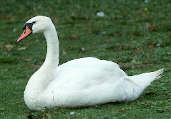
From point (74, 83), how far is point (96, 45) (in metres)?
5.48

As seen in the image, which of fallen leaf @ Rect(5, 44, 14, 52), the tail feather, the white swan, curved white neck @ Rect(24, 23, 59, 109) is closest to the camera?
the white swan

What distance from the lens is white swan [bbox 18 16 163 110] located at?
5.90m

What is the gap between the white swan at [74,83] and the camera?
19.4ft

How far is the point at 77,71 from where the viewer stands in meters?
6.23

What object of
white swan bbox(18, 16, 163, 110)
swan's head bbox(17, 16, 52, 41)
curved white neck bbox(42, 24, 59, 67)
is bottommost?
white swan bbox(18, 16, 163, 110)

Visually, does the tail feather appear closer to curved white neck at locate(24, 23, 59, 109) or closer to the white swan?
the white swan

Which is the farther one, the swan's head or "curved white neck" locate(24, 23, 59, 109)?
the swan's head

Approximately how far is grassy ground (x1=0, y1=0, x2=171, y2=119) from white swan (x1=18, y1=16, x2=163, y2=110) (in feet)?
0.42

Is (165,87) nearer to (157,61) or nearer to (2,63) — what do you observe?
(157,61)

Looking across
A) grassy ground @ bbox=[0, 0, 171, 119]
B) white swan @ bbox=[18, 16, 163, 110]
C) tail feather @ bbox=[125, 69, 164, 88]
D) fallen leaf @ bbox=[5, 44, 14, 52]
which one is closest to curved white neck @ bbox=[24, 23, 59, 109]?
white swan @ bbox=[18, 16, 163, 110]

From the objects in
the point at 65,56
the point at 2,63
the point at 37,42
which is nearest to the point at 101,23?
the point at 37,42

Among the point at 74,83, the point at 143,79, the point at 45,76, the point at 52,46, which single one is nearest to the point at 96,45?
the point at 143,79

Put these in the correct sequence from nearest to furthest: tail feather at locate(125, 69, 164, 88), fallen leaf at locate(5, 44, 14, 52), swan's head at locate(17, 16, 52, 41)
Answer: swan's head at locate(17, 16, 52, 41) → tail feather at locate(125, 69, 164, 88) → fallen leaf at locate(5, 44, 14, 52)

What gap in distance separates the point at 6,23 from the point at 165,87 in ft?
24.6
